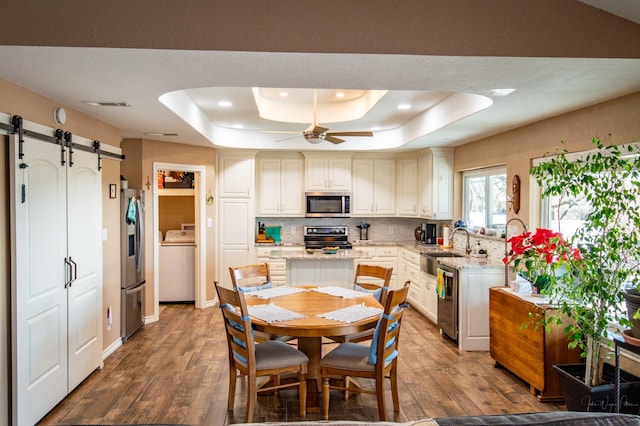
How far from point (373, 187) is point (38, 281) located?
5.08m

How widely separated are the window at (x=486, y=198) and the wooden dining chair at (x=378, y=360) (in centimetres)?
271

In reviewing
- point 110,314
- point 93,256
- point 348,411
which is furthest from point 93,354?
point 348,411

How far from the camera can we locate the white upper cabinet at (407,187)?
6.91 meters

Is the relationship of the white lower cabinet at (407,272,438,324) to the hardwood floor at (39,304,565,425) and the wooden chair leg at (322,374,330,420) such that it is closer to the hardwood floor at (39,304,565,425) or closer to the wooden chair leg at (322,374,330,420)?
the hardwood floor at (39,304,565,425)

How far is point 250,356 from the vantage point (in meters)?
2.85

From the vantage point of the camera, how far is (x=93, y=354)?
3883mm

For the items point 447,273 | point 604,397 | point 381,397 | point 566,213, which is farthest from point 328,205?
point 604,397

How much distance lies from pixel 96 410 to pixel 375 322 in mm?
2156

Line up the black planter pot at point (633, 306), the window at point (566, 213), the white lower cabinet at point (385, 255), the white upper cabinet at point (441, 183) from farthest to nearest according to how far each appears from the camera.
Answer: the white lower cabinet at point (385, 255) < the white upper cabinet at point (441, 183) < the window at point (566, 213) < the black planter pot at point (633, 306)

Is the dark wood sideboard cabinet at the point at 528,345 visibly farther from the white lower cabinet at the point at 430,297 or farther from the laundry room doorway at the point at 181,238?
the laundry room doorway at the point at 181,238

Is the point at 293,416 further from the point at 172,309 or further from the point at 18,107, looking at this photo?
the point at 172,309

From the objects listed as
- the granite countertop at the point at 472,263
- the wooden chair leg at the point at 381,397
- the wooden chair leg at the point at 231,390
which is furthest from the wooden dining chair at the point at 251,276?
the granite countertop at the point at 472,263

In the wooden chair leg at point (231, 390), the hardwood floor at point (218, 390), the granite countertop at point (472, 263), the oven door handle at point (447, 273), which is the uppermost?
the granite countertop at point (472, 263)

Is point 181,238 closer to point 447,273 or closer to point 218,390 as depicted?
point 218,390
